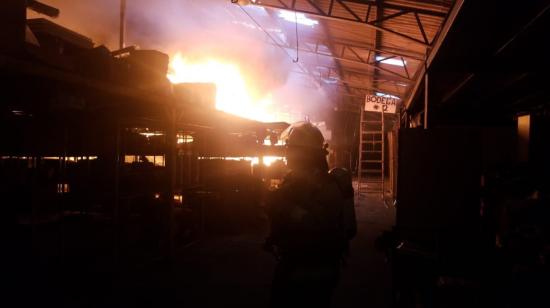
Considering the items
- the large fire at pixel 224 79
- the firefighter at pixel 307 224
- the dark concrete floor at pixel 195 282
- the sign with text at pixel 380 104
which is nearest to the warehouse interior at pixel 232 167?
the dark concrete floor at pixel 195 282

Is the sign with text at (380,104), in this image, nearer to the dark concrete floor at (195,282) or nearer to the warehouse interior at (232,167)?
the warehouse interior at (232,167)

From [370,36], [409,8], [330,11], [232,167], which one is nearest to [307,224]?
[409,8]

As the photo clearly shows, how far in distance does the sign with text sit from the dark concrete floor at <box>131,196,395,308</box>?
5.77m

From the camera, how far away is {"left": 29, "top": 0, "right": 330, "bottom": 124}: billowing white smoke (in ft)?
32.1

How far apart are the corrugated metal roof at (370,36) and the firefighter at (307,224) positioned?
278 cm

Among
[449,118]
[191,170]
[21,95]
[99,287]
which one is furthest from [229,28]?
[99,287]

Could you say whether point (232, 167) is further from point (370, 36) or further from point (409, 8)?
point (409, 8)

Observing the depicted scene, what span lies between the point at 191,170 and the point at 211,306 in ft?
15.9

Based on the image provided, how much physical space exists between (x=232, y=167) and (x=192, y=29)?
5.86m

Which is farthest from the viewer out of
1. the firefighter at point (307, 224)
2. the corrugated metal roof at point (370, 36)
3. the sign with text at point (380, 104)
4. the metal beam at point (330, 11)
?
the sign with text at point (380, 104)

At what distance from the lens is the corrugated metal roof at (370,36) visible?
21.3ft

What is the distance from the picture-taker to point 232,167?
32.2 ft

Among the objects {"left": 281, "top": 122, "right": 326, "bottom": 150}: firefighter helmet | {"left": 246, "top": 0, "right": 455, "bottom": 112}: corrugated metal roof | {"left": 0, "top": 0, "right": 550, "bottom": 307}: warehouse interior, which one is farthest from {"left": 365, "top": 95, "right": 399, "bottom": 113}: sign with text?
{"left": 281, "top": 122, "right": 326, "bottom": 150}: firefighter helmet

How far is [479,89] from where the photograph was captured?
7254 millimetres
